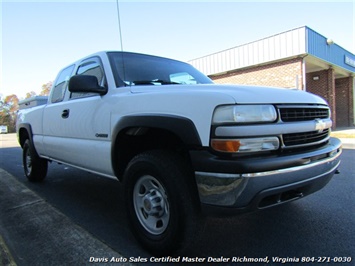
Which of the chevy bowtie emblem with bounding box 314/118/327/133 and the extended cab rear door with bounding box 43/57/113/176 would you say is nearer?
the chevy bowtie emblem with bounding box 314/118/327/133

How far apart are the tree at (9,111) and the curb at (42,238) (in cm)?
6079

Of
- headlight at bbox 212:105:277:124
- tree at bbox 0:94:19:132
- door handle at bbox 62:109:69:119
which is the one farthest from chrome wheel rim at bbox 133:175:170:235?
tree at bbox 0:94:19:132

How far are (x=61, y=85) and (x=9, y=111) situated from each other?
238 feet

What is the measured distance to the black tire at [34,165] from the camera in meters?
4.97

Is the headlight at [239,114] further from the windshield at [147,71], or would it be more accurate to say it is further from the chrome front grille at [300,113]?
the windshield at [147,71]

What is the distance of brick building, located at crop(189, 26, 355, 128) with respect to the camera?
1294 centimetres

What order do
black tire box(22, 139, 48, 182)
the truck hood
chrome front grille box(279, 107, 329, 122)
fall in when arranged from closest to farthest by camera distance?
the truck hood < chrome front grille box(279, 107, 329, 122) < black tire box(22, 139, 48, 182)

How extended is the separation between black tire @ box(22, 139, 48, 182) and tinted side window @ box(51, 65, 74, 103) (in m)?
1.14

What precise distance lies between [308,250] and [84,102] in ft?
9.10

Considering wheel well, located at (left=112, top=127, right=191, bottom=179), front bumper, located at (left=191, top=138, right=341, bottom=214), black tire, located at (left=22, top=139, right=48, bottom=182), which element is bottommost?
black tire, located at (left=22, top=139, right=48, bottom=182)

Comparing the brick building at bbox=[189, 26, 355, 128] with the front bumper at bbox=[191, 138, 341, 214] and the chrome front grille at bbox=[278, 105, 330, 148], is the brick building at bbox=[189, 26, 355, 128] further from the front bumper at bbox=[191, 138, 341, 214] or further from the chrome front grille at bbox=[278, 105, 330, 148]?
the front bumper at bbox=[191, 138, 341, 214]

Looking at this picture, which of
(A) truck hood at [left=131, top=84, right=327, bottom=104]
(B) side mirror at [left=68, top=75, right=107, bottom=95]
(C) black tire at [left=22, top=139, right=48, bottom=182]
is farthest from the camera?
(C) black tire at [left=22, top=139, right=48, bottom=182]

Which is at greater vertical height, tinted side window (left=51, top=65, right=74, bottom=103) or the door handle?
tinted side window (left=51, top=65, right=74, bottom=103)

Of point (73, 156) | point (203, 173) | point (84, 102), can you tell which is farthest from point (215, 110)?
point (73, 156)
